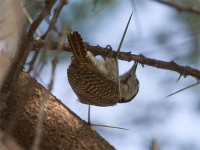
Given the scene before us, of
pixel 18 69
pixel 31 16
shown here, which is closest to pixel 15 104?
pixel 18 69

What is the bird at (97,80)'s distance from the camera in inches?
103

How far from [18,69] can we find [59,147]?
0.46 meters

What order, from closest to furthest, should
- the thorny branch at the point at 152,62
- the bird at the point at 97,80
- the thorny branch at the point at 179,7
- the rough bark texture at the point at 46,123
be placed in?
the thorny branch at the point at 179,7, the rough bark texture at the point at 46,123, the thorny branch at the point at 152,62, the bird at the point at 97,80

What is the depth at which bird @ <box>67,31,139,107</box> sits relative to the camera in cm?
262

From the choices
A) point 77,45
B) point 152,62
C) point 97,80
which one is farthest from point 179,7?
point 97,80

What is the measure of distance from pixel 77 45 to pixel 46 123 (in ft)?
1.55

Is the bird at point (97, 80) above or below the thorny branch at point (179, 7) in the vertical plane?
above

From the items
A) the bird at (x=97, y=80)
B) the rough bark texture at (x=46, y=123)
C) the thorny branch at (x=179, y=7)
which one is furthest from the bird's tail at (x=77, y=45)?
the thorny branch at (x=179, y=7)

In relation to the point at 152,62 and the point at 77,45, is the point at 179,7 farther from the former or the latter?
the point at 77,45

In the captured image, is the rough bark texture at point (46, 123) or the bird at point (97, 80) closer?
the rough bark texture at point (46, 123)

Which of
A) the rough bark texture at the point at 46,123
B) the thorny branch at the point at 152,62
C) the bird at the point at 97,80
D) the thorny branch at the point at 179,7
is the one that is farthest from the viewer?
the bird at the point at 97,80

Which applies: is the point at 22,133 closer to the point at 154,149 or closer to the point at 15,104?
the point at 15,104

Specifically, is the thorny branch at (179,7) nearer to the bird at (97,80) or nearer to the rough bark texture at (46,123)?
the rough bark texture at (46,123)

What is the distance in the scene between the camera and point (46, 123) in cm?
210
